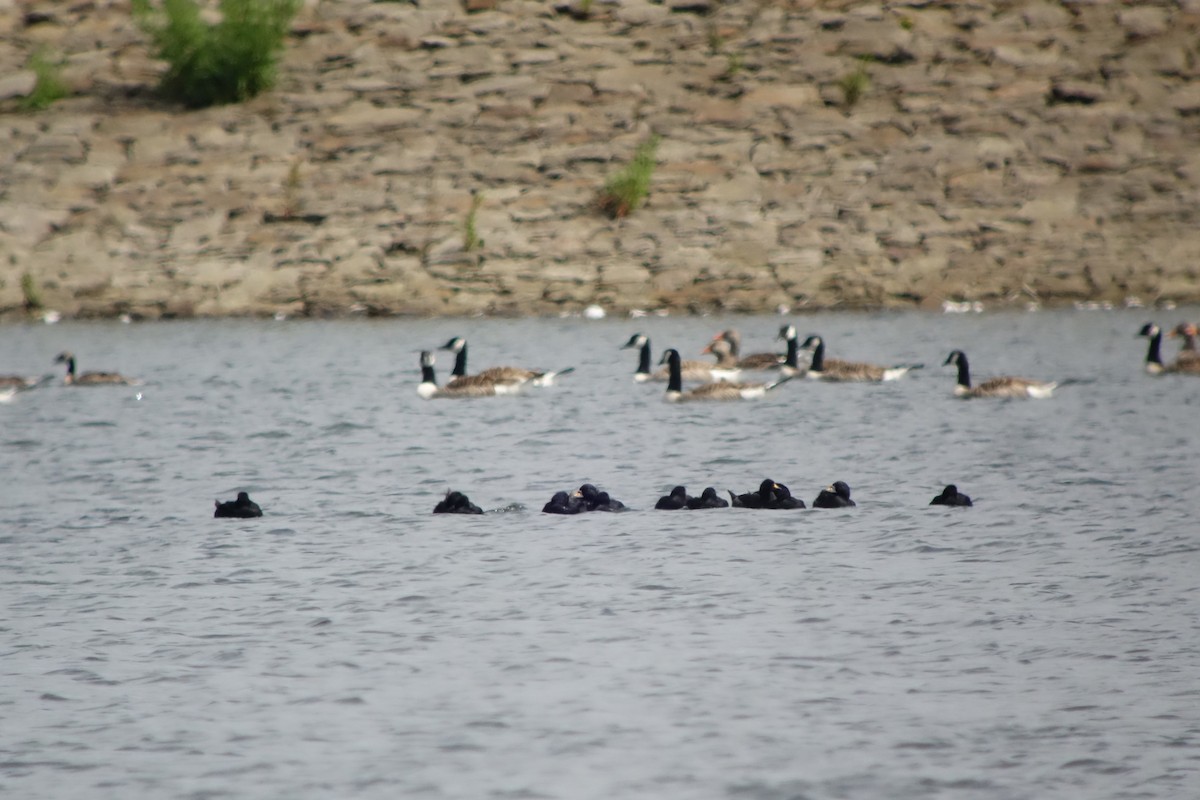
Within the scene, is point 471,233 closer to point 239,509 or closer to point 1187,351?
point 1187,351

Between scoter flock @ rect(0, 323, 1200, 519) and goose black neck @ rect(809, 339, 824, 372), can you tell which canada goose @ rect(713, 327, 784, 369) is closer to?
scoter flock @ rect(0, 323, 1200, 519)

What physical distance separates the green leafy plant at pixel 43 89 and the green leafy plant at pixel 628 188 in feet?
54.9

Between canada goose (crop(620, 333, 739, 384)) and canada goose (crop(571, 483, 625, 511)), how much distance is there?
41.2 feet

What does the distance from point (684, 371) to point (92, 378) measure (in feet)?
33.5

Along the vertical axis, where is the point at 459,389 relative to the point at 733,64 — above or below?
below

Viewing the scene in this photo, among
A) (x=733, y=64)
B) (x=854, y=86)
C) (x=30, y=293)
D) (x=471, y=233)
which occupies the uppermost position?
(x=733, y=64)

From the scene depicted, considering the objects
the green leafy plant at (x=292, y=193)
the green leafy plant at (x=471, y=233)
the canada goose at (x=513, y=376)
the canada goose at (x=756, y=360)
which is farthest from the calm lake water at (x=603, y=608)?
the green leafy plant at (x=292, y=193)

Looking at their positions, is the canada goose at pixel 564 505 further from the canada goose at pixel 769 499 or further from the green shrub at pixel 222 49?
the green shrub at pixel 222 49

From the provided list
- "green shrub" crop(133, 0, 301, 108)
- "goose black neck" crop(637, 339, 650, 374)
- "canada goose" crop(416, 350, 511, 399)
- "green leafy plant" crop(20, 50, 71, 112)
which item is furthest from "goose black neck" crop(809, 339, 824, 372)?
"green leafy plant" crop(20, 50, 71, 112)

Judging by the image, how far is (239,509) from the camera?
17.6 metres

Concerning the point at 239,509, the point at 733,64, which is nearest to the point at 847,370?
the point at 239,509

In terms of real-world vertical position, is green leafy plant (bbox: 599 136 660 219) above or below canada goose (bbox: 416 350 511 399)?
above

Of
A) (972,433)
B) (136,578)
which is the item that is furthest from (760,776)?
(972,433)

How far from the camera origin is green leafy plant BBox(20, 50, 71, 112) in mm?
49688
